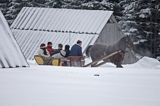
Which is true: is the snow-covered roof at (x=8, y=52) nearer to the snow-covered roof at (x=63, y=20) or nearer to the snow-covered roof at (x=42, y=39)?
the snow-covered roof at (x=42, y=39)

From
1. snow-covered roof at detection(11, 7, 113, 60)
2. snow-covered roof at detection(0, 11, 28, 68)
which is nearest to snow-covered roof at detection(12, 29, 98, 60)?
snow-covered roof at detection(11, 7, 113, 60)

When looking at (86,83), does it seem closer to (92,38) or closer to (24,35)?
(92,38)

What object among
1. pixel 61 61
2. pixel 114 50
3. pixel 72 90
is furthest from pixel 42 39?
pixel 72 90

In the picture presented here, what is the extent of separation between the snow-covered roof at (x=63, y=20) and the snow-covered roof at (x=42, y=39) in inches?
13.5

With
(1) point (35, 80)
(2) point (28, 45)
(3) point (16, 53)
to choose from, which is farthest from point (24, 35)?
(1) point (35, 80)

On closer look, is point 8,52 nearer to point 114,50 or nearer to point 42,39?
point 114,50

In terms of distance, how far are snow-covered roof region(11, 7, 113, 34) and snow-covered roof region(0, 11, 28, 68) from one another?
15.2 metres

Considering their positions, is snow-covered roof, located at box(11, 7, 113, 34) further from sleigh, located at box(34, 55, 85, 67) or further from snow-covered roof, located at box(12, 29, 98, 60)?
sleigh, located at box(34, 55, 85, 67)

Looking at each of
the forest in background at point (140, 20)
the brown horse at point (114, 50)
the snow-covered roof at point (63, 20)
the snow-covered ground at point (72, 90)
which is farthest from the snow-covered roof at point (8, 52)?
the forest in background at point (140, 20)

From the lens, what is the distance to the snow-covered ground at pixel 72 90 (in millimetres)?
5820

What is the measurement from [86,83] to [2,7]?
3504 cm

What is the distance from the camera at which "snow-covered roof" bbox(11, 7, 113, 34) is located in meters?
25.5

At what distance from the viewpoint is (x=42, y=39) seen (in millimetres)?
26250

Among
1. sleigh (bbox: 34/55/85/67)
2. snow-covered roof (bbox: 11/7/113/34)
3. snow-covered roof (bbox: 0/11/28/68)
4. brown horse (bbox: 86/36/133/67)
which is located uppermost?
snow-covered roof (bbox: 0/11/28/68)
